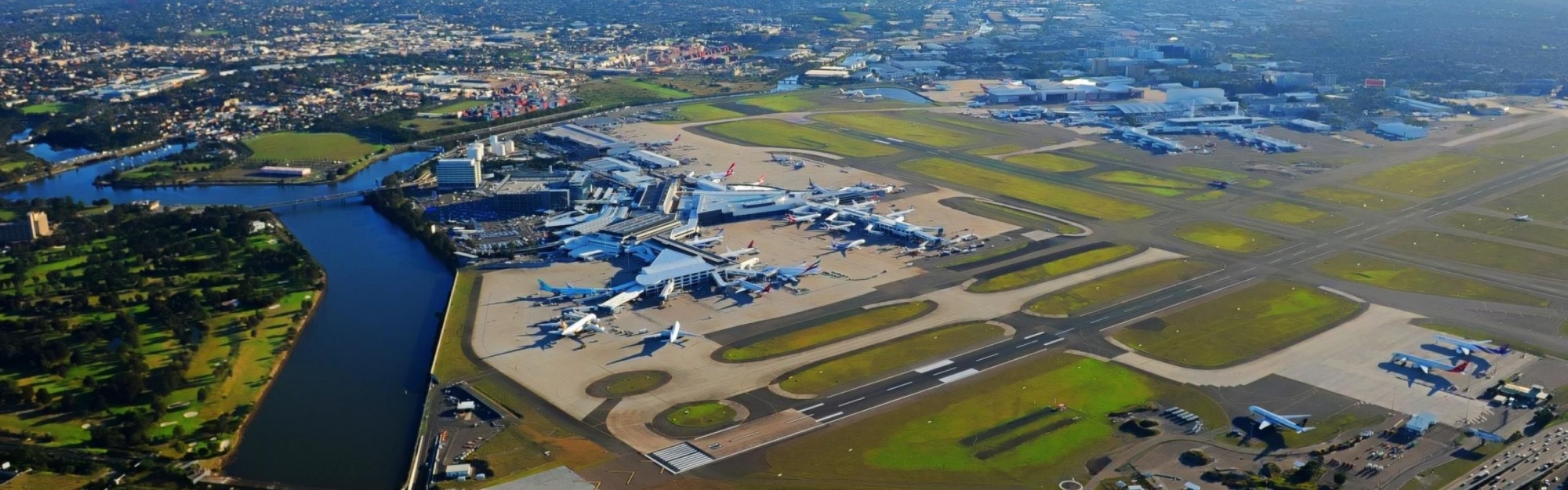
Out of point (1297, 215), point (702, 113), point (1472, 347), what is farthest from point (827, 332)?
point (702, 113)

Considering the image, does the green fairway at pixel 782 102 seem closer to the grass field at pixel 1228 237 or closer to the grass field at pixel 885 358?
the grass field at pixel 1228 237

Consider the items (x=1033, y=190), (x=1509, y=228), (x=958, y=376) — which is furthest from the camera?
(x=1033, y=190)

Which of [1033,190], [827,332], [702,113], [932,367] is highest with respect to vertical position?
[932,367]

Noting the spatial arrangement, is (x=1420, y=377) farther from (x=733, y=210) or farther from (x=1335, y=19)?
(x=1335, y=19)

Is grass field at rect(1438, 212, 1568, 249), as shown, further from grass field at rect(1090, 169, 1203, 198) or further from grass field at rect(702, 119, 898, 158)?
grass field at rect(702, 119, 898, 158)

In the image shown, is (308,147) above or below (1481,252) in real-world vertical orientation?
below

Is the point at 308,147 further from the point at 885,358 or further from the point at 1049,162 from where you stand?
the point at 885,358

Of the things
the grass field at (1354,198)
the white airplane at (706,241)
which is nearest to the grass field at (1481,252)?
the grass field at (1354,198)

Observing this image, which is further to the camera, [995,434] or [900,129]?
[900,129]
